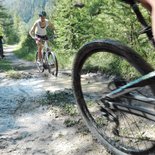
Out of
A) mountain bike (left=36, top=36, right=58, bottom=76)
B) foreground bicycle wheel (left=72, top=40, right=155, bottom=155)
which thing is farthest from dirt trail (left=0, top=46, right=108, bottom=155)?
mountain bike (left=36, top=36, right=58, bottom=76)

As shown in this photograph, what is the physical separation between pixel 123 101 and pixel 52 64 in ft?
28.1

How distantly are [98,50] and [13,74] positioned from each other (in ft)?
26.1

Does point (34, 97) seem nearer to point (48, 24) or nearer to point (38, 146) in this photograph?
point (38, 146)

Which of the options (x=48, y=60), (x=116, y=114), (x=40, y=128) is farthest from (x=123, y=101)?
(x=48, y=60)

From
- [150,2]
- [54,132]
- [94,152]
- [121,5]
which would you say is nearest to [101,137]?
[94,152]

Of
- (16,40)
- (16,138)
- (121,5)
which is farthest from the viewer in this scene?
(16,40)

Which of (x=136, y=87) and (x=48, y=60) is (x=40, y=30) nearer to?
(x=48, y=60)

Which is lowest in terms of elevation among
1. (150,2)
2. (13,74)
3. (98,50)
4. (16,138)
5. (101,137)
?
(13,74)

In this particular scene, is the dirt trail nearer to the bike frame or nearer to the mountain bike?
the bike frame

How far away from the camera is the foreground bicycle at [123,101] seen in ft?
8.91

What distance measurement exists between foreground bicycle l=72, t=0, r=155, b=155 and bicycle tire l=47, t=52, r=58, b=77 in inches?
266

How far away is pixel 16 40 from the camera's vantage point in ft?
403

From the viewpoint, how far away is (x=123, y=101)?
10.2ft

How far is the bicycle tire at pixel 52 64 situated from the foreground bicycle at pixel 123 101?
6.75 meters
